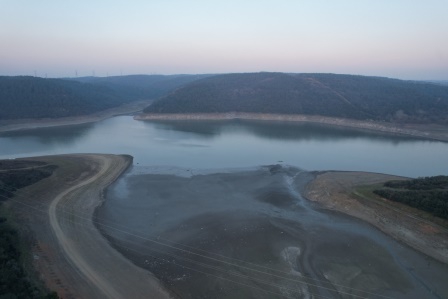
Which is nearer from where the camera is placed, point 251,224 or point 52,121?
point 251,224

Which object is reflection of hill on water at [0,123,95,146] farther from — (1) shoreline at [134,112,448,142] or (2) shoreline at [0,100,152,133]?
(1) shoreline at [134,112,448,142]

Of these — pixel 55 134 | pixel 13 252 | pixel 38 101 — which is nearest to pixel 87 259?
pixel 13 252

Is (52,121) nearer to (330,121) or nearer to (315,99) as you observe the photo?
(330,121)

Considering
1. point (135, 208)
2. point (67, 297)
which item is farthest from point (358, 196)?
point (67, 297)

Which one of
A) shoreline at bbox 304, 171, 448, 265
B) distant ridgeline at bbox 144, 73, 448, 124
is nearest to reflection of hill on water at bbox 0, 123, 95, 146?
distant ridgeline at bbox 144, 73, 448, 124

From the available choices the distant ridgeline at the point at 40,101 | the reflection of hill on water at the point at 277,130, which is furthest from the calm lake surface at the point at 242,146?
the distant ridgeline at the point at 40,101

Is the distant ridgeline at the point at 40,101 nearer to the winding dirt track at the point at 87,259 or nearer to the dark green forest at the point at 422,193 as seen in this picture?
the winding dirt track at the point at 87,259
